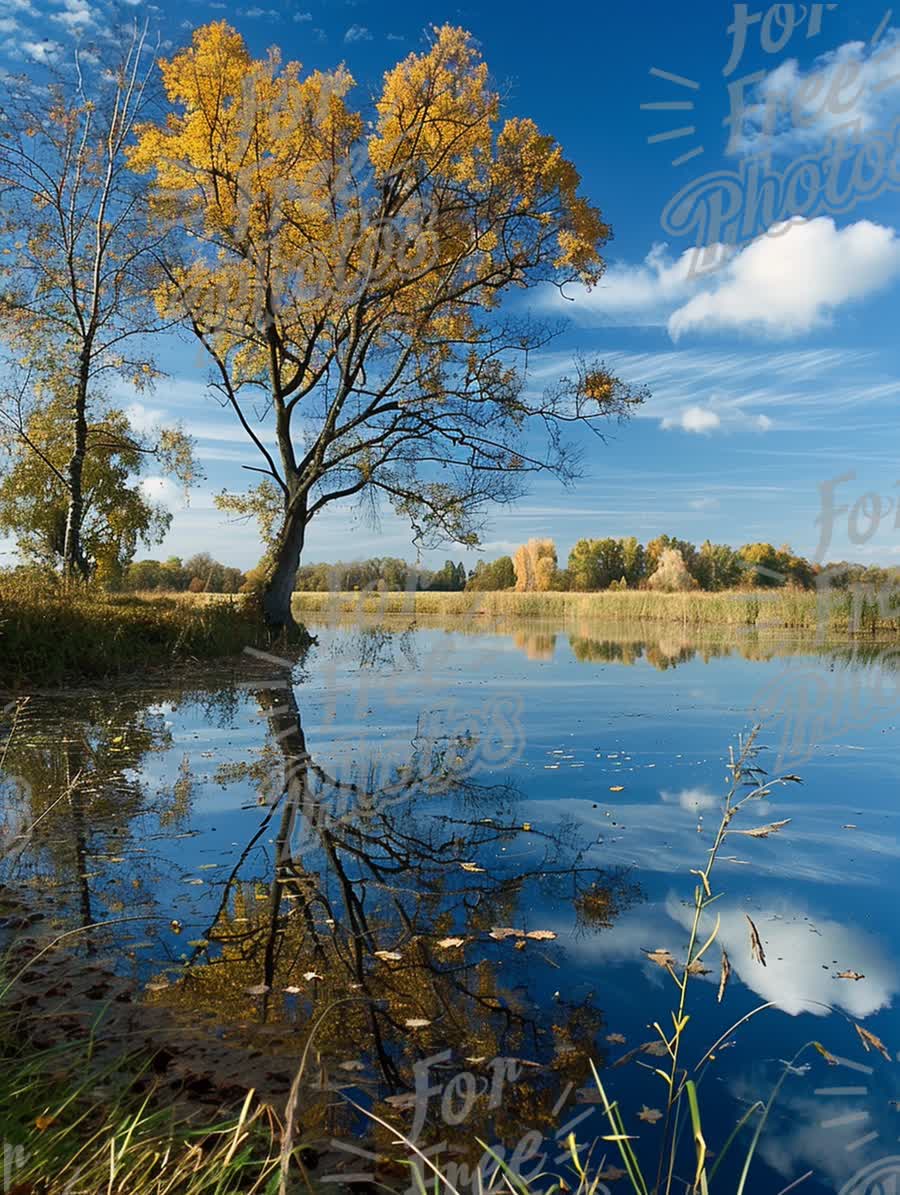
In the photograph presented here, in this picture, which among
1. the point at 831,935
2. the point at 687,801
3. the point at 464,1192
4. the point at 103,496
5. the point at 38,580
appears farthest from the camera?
the point at 103,496

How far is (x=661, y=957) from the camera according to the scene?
345cm

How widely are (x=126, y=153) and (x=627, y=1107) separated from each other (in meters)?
21.3

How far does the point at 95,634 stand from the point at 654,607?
27.5m

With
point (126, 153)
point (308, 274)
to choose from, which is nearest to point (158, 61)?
point (126, 153)

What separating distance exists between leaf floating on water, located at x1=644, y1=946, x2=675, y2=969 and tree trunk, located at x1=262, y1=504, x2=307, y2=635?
52.1ft

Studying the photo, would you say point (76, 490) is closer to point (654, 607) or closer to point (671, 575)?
point (654, 607)

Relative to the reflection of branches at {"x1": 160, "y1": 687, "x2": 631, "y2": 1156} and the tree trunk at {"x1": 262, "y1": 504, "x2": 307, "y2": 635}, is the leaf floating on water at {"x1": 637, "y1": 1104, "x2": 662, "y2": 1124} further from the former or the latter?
the tree trunk at {"x1": 262, "y1": 504, "x2": 307, "y2": 635}

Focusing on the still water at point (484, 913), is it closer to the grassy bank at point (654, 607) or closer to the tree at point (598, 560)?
the grassy bank at point (654, 607)

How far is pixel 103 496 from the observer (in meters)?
31.8

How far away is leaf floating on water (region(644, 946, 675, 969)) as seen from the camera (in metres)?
3.41

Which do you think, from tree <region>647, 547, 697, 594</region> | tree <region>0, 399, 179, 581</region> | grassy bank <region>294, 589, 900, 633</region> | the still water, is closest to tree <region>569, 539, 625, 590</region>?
tree <region>647, 547, 697, 594</region>

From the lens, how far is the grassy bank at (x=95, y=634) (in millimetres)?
11484

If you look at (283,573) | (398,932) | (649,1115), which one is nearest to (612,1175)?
(649,1115)

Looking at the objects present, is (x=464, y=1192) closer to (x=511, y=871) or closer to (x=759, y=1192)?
(x=759, y=1192)
